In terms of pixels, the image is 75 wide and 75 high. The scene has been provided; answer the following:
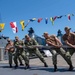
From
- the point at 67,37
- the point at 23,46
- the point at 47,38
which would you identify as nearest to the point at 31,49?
the point at 23,46

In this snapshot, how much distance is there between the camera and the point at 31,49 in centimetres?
1126

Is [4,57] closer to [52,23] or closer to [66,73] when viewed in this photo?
[52,23]

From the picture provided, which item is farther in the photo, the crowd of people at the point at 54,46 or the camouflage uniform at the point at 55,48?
the camouflage uniform at the point at 55,48

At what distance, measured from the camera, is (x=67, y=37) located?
31.5ft

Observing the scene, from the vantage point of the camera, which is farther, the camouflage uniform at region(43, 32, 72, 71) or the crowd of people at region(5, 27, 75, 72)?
the camouflage uniform at region(43, 32, 72, 71)

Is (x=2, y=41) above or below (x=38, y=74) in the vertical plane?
above

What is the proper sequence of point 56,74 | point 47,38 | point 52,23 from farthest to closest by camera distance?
1. point 52,23
2. point 47,38
3. point 56,74

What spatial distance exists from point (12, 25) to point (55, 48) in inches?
375

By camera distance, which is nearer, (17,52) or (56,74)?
(56,74)

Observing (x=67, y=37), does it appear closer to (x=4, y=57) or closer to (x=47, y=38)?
(x=47, y=38)

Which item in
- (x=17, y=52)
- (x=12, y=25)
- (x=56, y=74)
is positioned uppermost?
(x=12, y=25)

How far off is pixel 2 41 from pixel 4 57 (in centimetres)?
337

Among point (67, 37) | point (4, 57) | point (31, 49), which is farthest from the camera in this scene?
point (4, 57)

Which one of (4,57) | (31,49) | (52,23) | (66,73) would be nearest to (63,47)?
(66,73)
